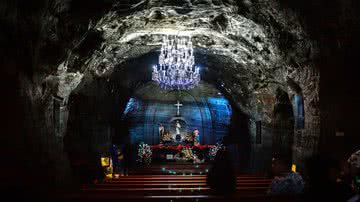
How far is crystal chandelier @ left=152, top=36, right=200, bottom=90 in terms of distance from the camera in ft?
38.5

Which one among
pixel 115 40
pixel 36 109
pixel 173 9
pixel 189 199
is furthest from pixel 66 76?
pixel 189 199

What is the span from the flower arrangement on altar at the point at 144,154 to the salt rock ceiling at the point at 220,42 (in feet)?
23.8

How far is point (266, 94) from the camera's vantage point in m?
13.8

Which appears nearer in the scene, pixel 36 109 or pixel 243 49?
pixel 36 109

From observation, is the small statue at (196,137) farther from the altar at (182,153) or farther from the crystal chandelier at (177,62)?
the crystal chandelier at (177,62)

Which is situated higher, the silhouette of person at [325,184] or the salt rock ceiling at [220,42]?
the salt rock ceiling at [220,42]

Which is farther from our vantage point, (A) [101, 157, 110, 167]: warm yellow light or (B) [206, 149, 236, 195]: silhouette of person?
(A) [101, 157, 110, 167]: warm yellow light

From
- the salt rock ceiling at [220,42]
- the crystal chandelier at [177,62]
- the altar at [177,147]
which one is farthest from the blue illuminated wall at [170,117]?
the crystal chandelier at [177,62]

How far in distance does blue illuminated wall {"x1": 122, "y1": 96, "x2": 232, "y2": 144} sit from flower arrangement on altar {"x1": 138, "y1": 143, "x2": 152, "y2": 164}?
5.38 feet

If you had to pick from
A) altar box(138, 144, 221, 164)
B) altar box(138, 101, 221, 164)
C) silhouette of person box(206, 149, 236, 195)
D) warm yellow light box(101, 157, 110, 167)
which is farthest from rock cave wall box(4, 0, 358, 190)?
altar box(138, 144, 221, 164)

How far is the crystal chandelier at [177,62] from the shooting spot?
11.7 meters

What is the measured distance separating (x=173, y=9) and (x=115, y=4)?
1648 millimetres

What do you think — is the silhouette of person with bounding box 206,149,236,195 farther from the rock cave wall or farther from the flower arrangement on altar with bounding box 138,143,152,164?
the flower arrangement on altar with bounding box 138,143,152,164

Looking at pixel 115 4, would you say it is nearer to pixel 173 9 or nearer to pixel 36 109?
pixel 173 9
